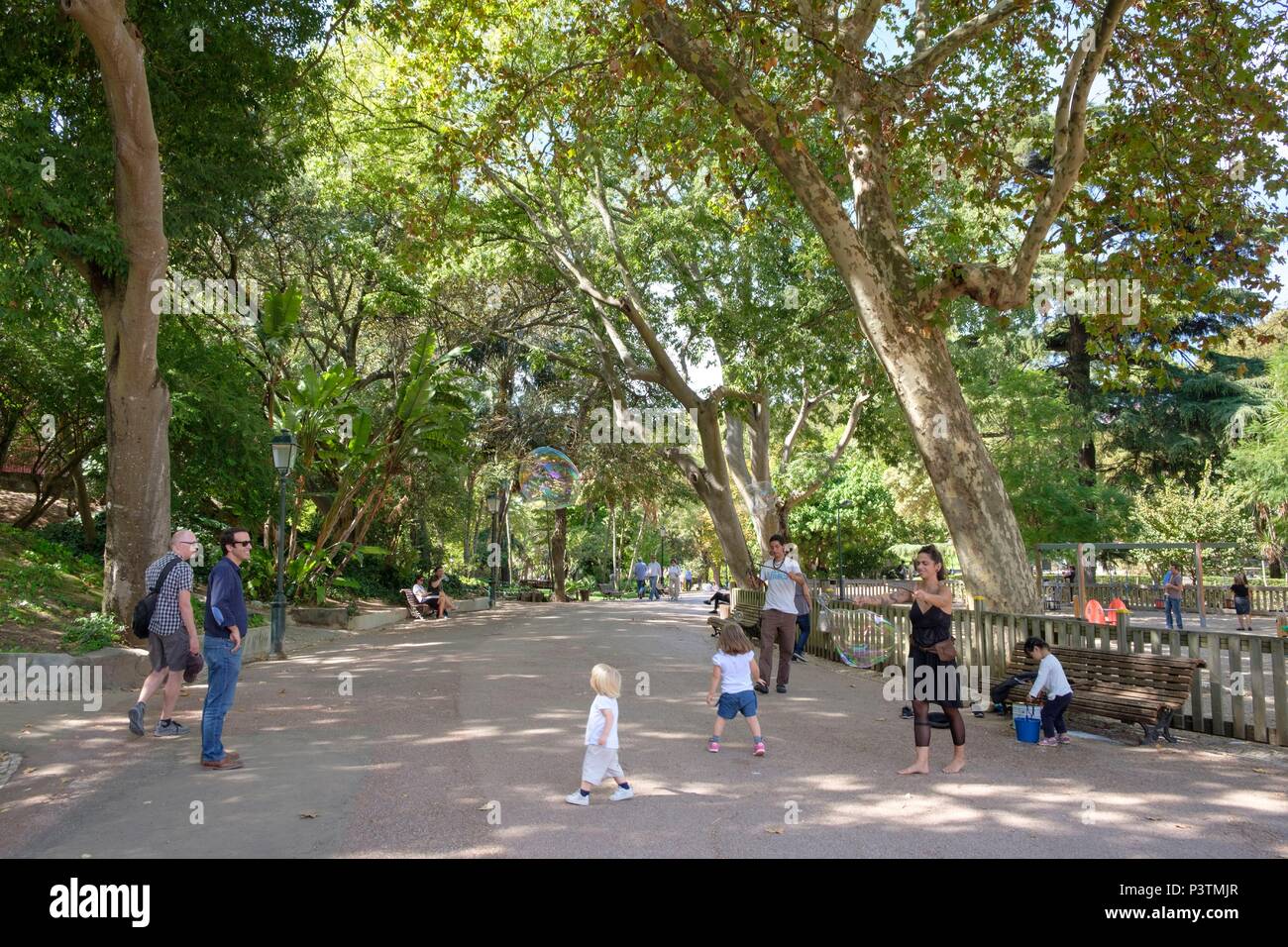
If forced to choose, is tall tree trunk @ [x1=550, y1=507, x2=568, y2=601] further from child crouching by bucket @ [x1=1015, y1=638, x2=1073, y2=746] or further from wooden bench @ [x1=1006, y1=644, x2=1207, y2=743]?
child crouching by bucket @ [x1=1015, y1=638, x2=1073, y2=746]

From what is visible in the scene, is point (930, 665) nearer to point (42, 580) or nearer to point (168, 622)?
point (168, 622)

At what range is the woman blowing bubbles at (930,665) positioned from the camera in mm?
7219

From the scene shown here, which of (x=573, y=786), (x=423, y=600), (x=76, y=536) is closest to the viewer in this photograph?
(x=573, y=786)

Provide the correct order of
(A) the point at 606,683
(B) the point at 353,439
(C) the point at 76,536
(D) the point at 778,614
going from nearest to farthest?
1. (A) the point at 606,683
2. (D) the point at 778,614
3. (C) the point at 76,536
4. (B) the point at 353,439

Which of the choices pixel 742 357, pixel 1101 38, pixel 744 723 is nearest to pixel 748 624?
pixel 742 357

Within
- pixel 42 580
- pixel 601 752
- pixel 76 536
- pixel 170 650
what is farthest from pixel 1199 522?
pixel 170 650

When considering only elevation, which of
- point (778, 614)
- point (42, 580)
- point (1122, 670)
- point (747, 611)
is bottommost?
point (747, 611)

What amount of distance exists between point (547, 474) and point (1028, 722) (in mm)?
21838

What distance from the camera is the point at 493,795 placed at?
253 inches

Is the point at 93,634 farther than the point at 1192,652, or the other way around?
the point at 93,634

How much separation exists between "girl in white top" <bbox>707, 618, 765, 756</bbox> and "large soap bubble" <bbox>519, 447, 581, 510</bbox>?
21358 millimetres

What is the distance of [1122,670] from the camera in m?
9.12

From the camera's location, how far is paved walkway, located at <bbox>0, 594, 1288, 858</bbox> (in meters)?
5.45

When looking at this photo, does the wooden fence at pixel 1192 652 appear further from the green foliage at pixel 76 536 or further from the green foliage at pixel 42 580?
the green foliage at pixel 76 536
